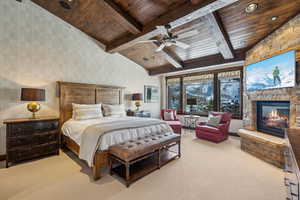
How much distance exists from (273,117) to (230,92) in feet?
6.78

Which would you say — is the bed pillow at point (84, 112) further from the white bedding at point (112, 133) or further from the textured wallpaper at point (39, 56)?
the textured wallpaper at point (39, 56)

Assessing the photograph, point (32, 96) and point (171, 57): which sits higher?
point (171, 57)

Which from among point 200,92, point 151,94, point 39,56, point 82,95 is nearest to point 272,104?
point 200,92

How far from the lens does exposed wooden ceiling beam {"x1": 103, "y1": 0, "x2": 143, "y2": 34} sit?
9.79 ft

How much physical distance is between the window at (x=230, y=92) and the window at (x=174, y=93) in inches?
78.4

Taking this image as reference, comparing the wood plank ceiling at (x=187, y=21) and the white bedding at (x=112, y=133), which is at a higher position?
Answer: the wood plank ceiling at (x=187, y=21)

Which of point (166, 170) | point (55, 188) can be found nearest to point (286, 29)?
point (166, 170)

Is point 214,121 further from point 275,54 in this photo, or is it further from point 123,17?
point 123,17

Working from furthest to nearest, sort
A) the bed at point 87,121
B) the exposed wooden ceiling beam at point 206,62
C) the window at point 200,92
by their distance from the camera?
the window at point 200,92 < the exposed wooden ceiling beam at point 206,62 < the bed at point 87,121

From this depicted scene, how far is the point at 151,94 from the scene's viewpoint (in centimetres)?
681

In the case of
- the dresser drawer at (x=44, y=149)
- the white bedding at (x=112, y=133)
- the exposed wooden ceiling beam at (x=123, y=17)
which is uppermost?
the exposed wooden ceiling beam at (x=123, y=17)

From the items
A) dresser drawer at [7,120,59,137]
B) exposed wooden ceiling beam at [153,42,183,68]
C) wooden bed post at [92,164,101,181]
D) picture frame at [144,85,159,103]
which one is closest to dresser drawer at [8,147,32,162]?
dresser drawer at [7,120,59,137]

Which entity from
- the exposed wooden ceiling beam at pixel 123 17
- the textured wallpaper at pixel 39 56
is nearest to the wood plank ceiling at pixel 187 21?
the exposed wooden ceiling beam at pixel 123 17

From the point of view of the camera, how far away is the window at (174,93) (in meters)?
6.99
